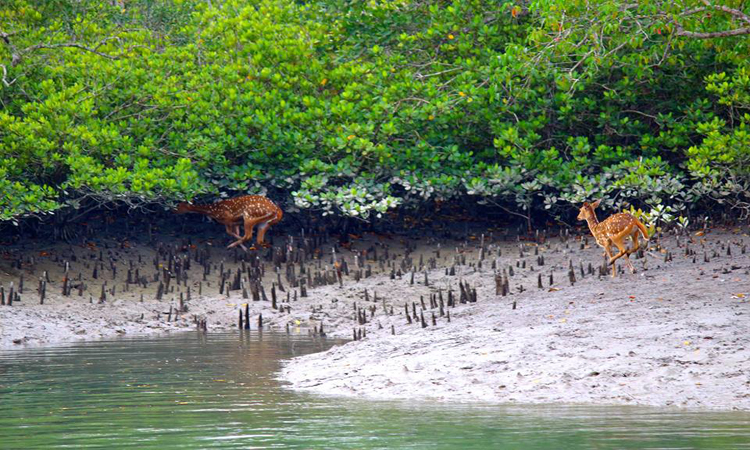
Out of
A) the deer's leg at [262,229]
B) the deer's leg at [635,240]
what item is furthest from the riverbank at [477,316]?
the deer's leg at [262,229]

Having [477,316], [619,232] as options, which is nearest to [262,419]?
[477,316]

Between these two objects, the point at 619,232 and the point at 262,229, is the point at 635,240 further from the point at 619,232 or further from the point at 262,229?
the point at 262,229

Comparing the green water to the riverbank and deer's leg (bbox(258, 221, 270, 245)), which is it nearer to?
the riverbank

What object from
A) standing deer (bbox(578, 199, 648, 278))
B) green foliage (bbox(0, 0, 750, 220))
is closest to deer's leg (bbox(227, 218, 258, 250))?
green foliage (bbox(0, 0, 750, 220))

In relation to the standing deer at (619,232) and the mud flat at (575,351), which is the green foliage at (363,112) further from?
the mud flat at (575,351)

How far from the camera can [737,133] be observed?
14438 mm

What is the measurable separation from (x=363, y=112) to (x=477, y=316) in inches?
252

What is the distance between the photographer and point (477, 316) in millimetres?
11281

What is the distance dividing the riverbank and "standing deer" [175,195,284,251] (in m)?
0.57

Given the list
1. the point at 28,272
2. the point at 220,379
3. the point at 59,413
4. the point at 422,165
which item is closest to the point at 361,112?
the point at 422,165

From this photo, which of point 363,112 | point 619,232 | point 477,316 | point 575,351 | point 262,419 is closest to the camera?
point 262,419

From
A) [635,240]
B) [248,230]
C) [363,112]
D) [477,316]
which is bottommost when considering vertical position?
[477,316]

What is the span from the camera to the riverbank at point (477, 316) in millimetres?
8086

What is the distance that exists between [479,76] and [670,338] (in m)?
8.77
